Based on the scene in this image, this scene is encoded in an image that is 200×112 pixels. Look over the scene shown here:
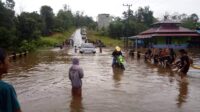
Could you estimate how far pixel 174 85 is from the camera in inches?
616

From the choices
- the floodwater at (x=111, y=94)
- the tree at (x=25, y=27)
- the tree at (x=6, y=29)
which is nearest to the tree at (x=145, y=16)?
the tree at (x=25, y=27)

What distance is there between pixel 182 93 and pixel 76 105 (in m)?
4.43

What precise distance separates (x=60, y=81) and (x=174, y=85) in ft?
16.3

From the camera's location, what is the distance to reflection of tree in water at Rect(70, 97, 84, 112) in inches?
411

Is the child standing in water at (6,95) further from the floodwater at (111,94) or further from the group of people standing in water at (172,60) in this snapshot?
the group of people standing in water at (172,60)

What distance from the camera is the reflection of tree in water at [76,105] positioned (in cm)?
1043

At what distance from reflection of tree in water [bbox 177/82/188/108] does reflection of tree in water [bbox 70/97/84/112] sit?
289 cm

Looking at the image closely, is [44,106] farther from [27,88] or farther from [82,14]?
[82,14]

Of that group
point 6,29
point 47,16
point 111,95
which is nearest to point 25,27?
point 6,29

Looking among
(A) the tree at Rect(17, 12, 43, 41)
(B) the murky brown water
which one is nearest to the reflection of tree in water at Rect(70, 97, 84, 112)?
(B) the murky brown water

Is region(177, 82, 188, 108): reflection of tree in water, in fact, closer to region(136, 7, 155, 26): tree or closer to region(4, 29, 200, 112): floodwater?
region(4, 29, 200, 112): floodwater

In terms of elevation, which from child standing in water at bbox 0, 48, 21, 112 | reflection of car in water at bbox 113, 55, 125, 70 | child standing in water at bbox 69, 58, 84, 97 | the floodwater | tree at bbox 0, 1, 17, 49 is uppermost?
tree at bbox 0, 1, 17, 49

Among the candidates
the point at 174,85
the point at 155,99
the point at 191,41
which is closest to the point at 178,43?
the point at 191,41

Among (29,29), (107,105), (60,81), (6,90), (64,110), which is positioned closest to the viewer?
(6,90)
